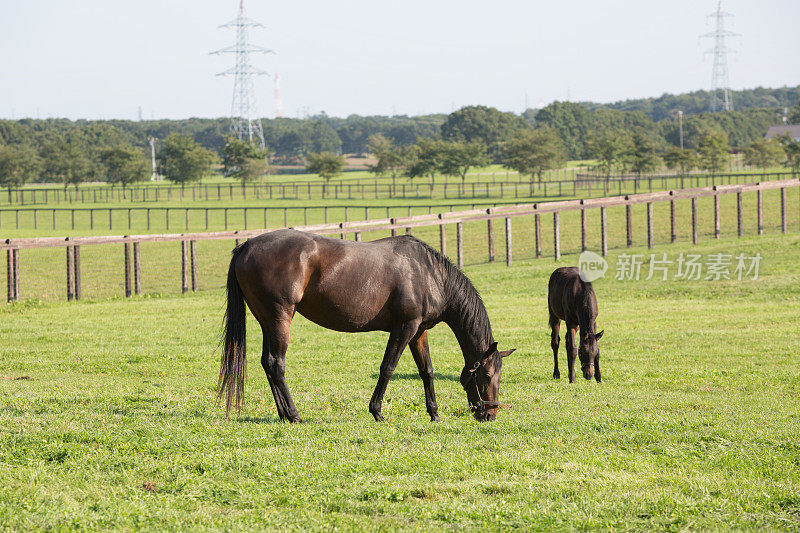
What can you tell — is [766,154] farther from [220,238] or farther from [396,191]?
[220,238]

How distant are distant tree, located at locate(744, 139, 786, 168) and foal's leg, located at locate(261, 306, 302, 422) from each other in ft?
291

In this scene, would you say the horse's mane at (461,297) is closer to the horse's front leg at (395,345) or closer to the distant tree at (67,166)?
the horse's front leg at (395,345)

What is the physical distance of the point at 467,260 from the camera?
32.0 m

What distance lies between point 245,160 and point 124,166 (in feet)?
49.3

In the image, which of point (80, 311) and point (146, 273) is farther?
point (146, 273)

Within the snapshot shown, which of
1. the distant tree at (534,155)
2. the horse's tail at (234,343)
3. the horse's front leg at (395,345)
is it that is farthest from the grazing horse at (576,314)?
the distant tree at (534,155)

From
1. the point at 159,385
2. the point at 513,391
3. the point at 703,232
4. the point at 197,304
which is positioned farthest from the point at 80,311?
the point at 703,232

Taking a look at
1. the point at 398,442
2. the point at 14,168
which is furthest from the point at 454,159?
the point at 398,442

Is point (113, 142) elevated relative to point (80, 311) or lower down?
elevated

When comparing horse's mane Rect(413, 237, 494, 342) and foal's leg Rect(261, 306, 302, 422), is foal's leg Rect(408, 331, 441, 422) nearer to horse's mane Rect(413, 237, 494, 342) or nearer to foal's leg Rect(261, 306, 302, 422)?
horse's mane Rect(413, 237, 494, 342)

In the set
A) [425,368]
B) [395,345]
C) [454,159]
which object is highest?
[454,159]

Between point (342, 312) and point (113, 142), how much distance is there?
158 meters

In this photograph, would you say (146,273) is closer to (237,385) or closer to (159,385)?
(159,385)

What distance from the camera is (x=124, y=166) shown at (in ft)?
283
